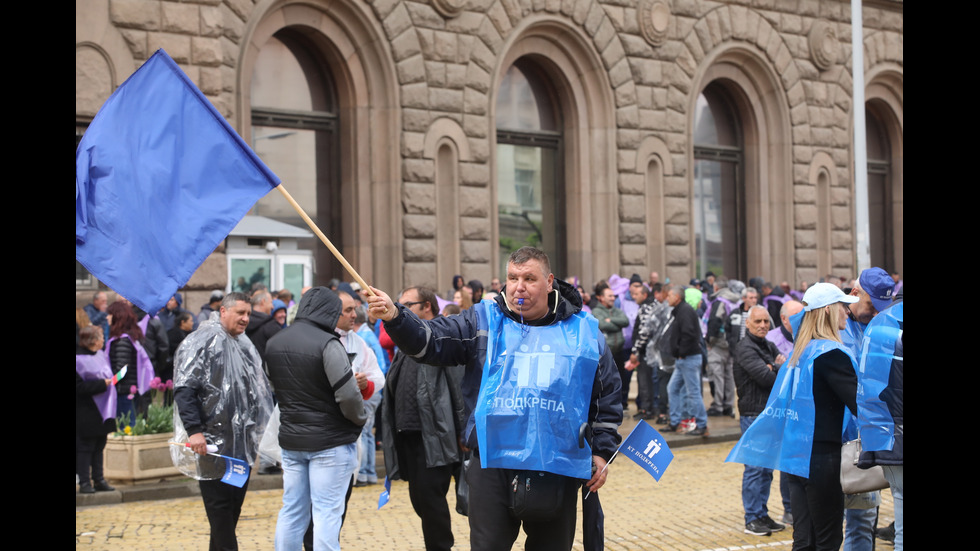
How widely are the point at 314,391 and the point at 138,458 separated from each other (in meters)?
4.88

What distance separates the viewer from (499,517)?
17.7ft

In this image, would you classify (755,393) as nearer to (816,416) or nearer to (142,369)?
(816,416)

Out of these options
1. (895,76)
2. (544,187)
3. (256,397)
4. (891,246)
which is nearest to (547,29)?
(544,187)

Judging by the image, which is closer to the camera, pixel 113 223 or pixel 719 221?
pixel 113 223

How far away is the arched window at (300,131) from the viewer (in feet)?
64.7

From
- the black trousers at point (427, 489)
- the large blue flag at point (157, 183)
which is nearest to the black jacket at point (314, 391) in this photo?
the black trousers at point (427, 489)

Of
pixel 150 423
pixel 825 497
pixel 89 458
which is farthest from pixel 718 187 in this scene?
pixel 825 497

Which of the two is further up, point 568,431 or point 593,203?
point 593,203

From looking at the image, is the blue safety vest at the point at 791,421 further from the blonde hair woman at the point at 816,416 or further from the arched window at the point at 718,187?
the arched window at the point at 718,187

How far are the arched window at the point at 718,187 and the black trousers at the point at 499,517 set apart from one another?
68.0 ft

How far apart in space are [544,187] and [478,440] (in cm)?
1838

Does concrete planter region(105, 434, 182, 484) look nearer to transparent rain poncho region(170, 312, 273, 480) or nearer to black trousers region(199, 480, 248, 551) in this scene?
transparent rain poncho region(170, 312, 273, 480)

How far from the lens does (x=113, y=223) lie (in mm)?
5840

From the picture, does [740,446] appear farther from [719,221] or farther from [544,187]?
[719,221]
